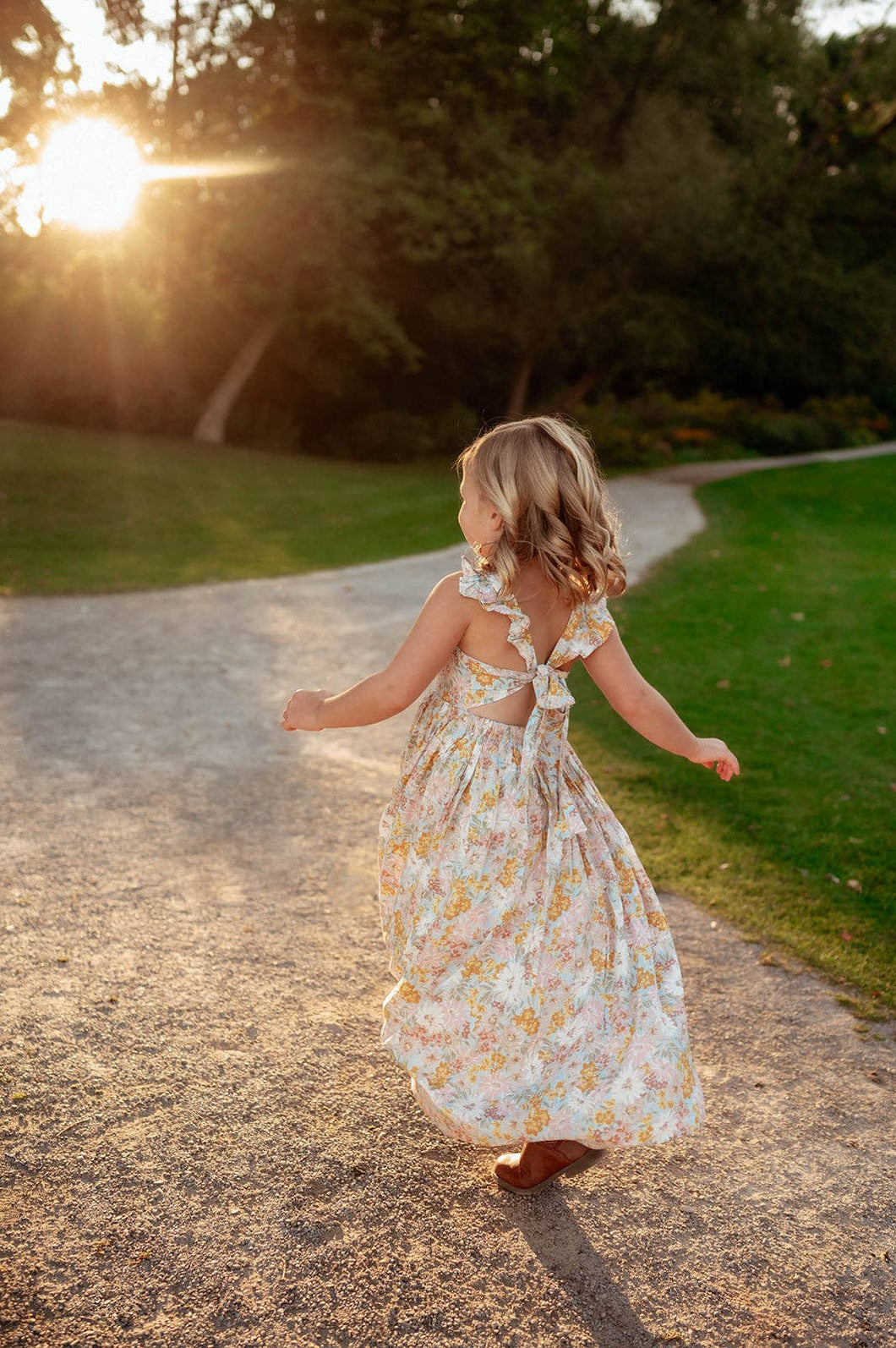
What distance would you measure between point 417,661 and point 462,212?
915 inches

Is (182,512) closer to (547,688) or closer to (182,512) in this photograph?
(182,512)

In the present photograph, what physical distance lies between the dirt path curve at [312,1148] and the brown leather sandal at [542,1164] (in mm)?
46

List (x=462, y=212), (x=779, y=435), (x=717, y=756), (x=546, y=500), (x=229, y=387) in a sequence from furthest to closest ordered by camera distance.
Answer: (x=779, y=435), (x=229, y=387), (x=462, y=212), (x=717, y=756), (x=546, y=500)

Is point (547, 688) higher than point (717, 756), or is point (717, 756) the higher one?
point (547, 688)

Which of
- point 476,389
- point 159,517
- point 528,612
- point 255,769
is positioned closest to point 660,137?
point 476,389

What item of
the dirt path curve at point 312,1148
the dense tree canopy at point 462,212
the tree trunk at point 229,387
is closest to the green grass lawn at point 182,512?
the tree trunk at point 229,387

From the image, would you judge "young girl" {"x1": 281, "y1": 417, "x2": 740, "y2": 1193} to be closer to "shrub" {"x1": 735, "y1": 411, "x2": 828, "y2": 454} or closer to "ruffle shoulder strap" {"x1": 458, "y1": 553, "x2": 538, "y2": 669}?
"ruffle shoulder strap" {"x1": 458, "y1": 553, "x2": 538, "y2": 669}

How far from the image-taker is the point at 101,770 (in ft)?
18.8

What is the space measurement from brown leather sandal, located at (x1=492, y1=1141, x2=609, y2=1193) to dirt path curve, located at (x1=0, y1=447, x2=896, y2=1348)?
0.15 ft

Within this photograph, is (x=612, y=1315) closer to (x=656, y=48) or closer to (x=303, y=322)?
(x=303, y=322)

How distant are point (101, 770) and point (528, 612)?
12.0 ft

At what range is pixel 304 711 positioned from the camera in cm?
283

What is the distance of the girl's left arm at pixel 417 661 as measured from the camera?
8.86 ft

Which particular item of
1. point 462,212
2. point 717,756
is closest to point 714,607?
point 717,756
